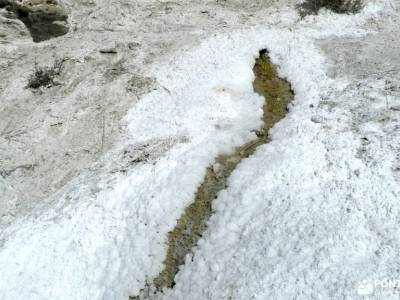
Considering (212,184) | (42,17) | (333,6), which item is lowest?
(212,184)

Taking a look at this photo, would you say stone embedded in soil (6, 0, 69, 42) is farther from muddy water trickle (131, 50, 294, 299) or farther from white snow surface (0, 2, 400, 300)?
muddy water trickle (131, 50, 294, 299)

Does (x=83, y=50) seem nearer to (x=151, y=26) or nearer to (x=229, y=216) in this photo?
(x=151, y=26)

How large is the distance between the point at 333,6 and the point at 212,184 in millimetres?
6580

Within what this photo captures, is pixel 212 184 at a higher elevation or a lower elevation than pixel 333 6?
lower

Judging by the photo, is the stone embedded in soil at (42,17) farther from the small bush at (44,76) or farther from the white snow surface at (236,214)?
the white snow surface at (236,214)

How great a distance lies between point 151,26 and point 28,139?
4.60 metres

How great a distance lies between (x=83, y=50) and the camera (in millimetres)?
10945

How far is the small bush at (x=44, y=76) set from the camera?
1012 centimetres

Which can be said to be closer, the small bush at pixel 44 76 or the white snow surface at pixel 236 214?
the white snow surface at pixel 236 214

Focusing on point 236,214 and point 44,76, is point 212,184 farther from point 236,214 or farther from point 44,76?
point 44,76

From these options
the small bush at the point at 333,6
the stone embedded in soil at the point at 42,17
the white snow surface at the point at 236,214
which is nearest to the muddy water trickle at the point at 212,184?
the white snow surface at the point at 236,214

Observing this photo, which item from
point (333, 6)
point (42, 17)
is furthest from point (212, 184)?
point (42, 17)

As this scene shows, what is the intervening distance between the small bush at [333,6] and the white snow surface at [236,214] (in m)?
2.88

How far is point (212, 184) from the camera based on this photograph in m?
7.48
